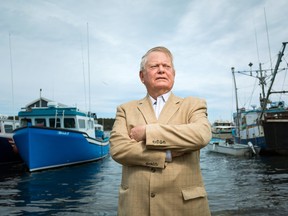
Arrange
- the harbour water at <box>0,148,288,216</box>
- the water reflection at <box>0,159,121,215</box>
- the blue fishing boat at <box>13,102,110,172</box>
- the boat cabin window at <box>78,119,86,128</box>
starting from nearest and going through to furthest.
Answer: the harbour water at <box>0,148,288,216</box> → the water reflection at <box>0,159,121,215</box> → the blue fishing boat at <box>13,102,110,172</box> → the boat cabin window at <box>78,119,86,128</box>

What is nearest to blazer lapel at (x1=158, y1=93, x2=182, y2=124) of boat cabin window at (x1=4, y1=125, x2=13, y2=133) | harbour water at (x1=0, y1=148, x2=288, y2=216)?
harbour water at (x1=0, y1=148, x2=288, y2=216)

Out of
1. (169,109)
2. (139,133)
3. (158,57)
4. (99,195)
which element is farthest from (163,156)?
(99,195)

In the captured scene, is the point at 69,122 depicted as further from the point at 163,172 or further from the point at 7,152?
the point at 163,172

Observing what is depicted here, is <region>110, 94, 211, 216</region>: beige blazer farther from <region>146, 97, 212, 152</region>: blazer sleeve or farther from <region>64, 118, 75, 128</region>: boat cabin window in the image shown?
<region>64, 118, 75, 128</region>: boat cabin window

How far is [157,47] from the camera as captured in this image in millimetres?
2494

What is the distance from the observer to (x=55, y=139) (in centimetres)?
1505

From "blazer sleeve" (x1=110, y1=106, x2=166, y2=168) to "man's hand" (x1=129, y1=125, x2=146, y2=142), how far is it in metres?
0.04

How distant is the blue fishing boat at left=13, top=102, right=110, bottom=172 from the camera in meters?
14.3

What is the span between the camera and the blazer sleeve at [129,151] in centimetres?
208

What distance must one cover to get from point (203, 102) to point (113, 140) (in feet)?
2.89

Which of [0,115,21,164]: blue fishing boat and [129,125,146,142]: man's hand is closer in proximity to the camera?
[129,125,146,142]: man's hand

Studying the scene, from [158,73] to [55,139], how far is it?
1379 centimetres

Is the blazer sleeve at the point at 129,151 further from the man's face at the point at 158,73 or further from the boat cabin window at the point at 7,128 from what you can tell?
the boat cabin window at the point at 7,128

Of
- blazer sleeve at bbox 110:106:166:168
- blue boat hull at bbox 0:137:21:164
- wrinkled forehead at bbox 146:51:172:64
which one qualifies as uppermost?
wrinkled forehead at bbox 146:51:172:64
